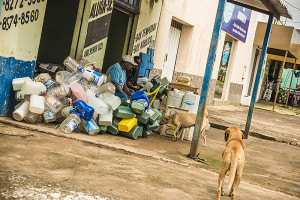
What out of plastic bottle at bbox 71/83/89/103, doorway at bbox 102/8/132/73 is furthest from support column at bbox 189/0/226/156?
doorway at bbox 102/8/132/73

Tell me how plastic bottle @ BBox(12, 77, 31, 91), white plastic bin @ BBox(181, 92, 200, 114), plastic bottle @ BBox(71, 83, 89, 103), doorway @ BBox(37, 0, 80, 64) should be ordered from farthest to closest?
doorway @ BBox(37, 0, 80, 64)
white plastic bin @ BBox(181, 92, 200, 114)
plastic bottle @ BBox(71, 83, 89, 103)
plastic bottle @ BBox(12, 77, 31, 91)

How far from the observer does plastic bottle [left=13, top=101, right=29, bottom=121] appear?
6137 millimetres

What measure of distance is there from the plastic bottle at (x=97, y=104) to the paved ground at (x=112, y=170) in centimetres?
46

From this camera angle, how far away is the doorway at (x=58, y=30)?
10.4 m

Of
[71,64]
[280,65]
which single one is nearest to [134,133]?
[71,64]

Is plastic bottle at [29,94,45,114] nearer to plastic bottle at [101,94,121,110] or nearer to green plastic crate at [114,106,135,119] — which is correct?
plastic bottle at [101,94,121,110]

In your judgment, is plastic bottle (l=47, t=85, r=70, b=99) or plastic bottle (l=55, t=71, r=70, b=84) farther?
plastic bottle (l=55, t=71, r=70, b=84)

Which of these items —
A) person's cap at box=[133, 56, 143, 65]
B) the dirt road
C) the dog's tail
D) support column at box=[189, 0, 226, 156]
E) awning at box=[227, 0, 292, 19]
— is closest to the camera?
the dirt road

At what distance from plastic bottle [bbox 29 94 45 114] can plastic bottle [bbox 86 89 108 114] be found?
876mm

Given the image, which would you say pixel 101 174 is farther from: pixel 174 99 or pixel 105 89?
pixel 174 99

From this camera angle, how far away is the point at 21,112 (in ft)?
20.2

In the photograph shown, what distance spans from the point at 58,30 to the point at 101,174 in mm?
7171

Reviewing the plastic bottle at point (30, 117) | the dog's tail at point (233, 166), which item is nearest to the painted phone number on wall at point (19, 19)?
the plastic bottle at point (30, 117)

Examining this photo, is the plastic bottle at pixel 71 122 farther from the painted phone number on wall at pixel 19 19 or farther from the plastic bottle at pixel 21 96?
the painted phone number on wall at pixel 19 19
